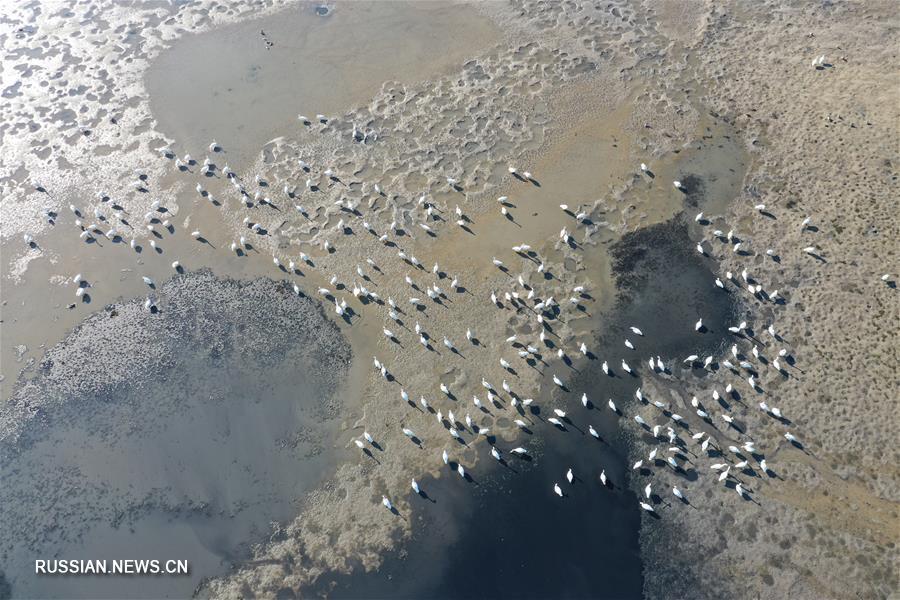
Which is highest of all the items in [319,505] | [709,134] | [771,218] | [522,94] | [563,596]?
[522,94]

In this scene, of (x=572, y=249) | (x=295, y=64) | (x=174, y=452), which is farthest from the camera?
(x=295, y=64)

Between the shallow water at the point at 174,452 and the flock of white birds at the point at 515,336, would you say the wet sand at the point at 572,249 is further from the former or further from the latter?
the shallow water at the point at 174,452

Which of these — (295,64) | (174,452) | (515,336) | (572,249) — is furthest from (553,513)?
(295,64)

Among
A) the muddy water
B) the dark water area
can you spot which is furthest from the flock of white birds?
the muddy water

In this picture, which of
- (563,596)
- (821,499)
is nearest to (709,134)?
(821,499)

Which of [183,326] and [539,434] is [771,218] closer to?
[539,434]

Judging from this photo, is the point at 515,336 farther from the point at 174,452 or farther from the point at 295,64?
the point at 295,64

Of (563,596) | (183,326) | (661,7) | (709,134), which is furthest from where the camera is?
(661,7)

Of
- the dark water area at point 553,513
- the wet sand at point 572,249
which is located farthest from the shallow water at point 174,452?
the dark water area at point 553,513
